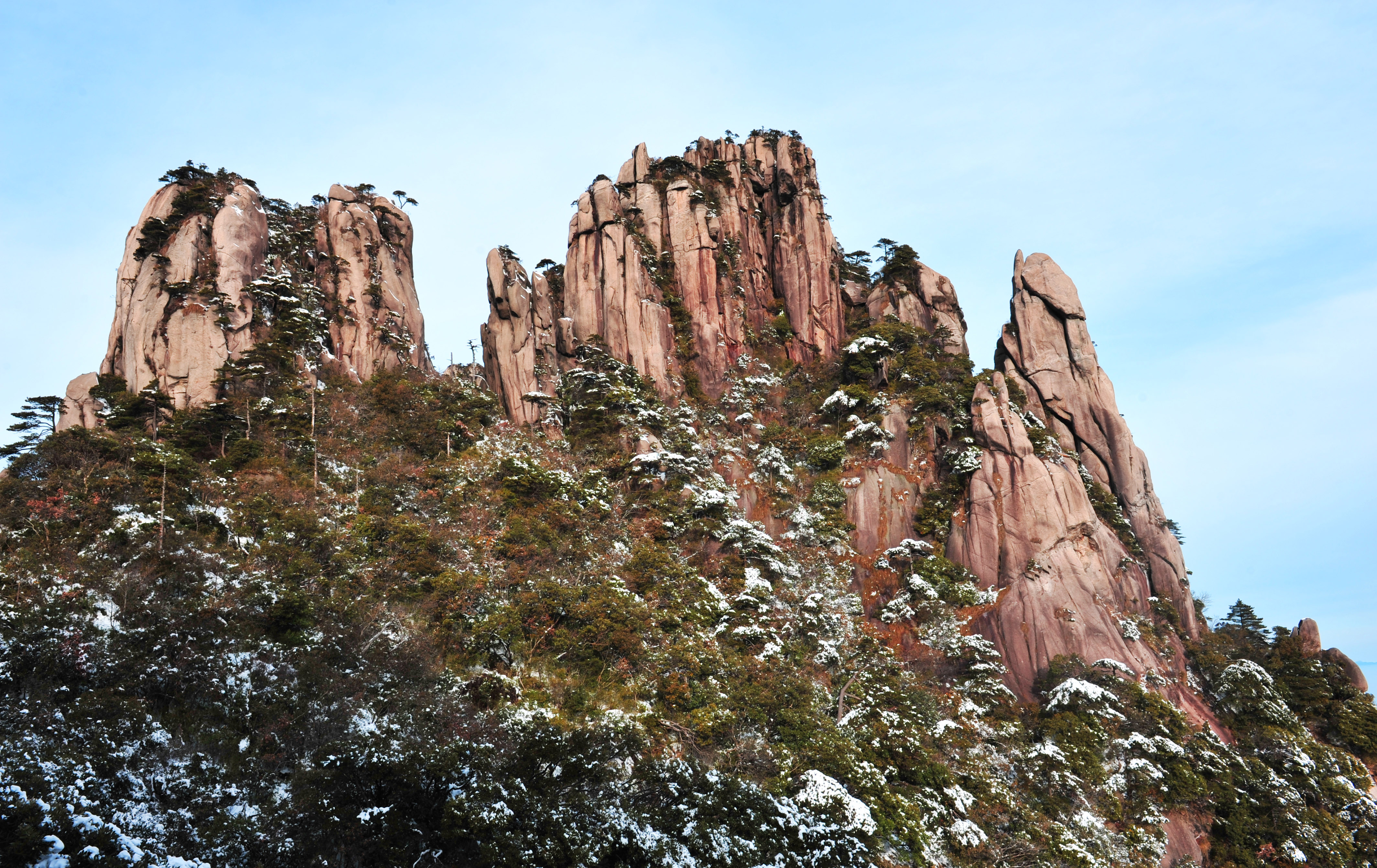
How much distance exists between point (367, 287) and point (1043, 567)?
41175 mm

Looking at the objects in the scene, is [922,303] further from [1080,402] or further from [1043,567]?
[1043,567]

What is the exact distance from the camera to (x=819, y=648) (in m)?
33.0

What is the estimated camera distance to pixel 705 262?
5419cm

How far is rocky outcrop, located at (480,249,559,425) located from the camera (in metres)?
46.2

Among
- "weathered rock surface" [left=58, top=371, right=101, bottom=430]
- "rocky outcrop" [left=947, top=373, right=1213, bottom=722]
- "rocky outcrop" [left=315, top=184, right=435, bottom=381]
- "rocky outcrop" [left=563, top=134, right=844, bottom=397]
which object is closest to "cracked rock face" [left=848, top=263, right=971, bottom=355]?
"rocky outcrop" [left=563, top=134, right=844, bottom=397]

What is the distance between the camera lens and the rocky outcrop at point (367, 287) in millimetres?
46750

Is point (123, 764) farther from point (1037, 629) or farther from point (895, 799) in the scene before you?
point (1037, 629)

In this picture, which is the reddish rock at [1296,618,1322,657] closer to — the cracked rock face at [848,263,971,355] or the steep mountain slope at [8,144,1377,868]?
the steep mountain slope at [8,144,1377,868]

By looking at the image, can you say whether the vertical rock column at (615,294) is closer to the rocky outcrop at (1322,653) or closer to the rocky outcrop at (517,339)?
the rocky outcrop at (517,339)

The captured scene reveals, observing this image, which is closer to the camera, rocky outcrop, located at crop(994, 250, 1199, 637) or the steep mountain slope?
the steep mountain slope

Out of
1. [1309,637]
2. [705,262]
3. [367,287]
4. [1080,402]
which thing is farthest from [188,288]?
[1309,637]

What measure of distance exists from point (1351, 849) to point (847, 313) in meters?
38.9

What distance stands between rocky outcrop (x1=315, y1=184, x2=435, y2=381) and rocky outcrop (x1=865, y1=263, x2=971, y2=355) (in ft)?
102

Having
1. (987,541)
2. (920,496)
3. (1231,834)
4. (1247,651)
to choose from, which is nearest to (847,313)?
(920,496)
